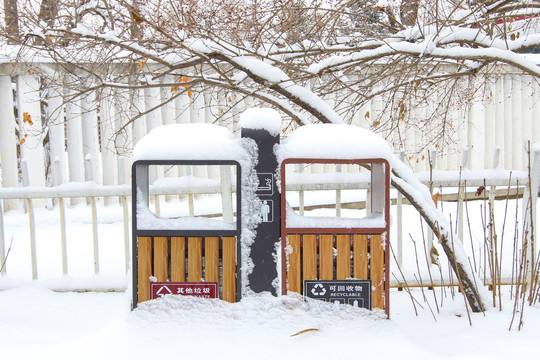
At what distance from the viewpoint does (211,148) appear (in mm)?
2391

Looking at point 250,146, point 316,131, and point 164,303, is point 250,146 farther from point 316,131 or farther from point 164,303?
point 164,303

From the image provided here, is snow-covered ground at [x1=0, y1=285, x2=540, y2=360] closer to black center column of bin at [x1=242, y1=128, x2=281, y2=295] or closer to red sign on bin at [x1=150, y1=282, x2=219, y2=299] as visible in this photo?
red sign on bin at [x1=150, y1=282, x2=219, y2=299]

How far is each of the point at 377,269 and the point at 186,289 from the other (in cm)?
95

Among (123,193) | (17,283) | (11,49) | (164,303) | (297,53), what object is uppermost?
(11,49)

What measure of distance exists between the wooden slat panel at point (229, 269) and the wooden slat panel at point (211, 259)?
0.04 meters

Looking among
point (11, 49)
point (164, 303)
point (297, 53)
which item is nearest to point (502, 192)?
point (297, 53)

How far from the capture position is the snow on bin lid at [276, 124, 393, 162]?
2.39m

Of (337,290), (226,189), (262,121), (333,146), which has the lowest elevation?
(337,290)

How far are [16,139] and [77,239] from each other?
1421 mm

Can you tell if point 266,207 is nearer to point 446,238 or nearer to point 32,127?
point 446,238

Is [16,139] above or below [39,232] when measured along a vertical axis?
above

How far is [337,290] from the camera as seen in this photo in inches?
95.0

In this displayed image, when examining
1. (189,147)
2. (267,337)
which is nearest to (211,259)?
(267,337)

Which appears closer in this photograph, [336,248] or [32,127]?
[336,248]
